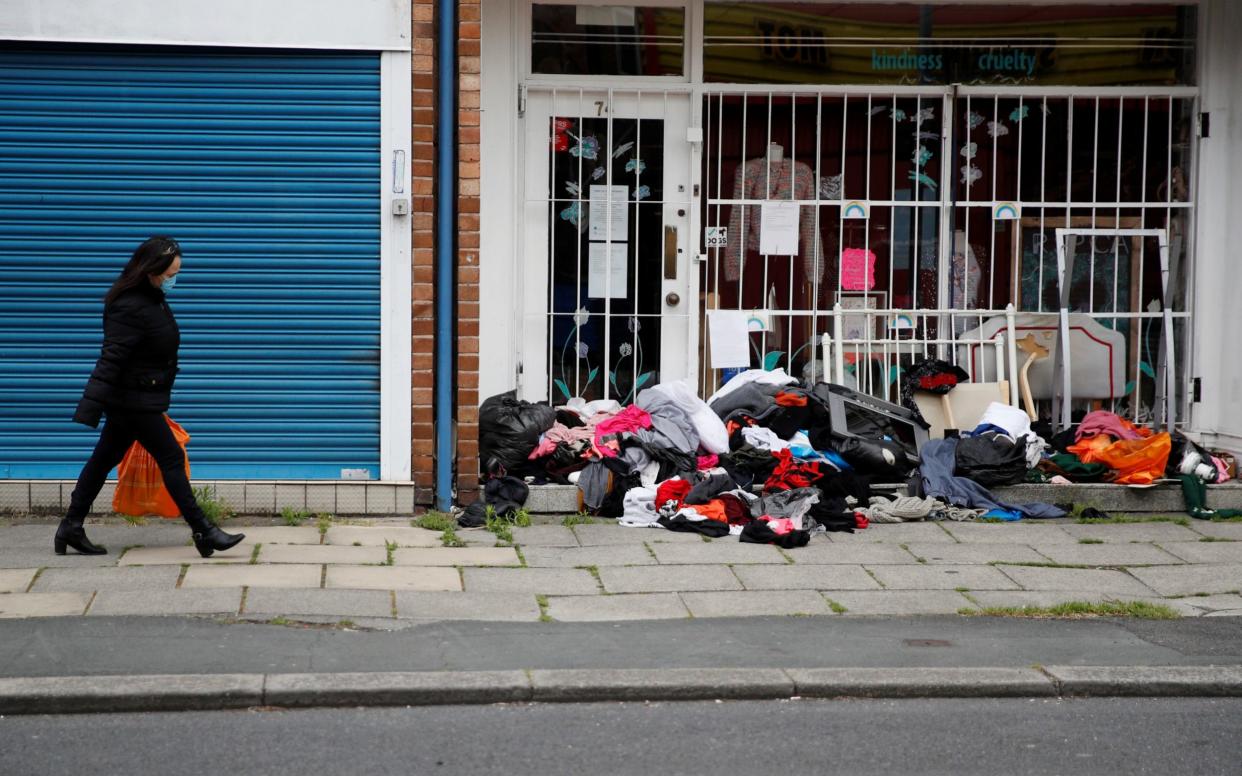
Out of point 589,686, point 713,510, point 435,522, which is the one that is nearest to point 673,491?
point 713,510

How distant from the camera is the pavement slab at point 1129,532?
9141 millimetres

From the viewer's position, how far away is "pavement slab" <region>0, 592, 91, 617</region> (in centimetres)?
679

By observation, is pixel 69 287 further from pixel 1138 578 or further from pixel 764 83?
pixel 1138 578

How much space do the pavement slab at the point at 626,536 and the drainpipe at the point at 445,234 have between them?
3.24 feet

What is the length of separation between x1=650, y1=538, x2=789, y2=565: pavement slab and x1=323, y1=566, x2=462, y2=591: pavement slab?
127 cm

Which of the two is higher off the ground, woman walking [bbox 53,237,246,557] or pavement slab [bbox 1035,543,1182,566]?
woman walking [bbox 53,237,246,557]

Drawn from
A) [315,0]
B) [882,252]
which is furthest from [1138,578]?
[315,0]

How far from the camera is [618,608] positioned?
23.9 feet

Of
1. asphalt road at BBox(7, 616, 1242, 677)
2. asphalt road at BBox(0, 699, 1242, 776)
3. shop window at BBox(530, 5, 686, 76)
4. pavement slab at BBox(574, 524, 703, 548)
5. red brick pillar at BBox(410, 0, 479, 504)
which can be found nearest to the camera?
asphalt road at BBox(0, 699, 1242, 776)

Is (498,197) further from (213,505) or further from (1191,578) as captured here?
(1191,578)

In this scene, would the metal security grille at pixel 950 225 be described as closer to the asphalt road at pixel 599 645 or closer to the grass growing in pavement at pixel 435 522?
the grass growing in pavement at pixel 435 522

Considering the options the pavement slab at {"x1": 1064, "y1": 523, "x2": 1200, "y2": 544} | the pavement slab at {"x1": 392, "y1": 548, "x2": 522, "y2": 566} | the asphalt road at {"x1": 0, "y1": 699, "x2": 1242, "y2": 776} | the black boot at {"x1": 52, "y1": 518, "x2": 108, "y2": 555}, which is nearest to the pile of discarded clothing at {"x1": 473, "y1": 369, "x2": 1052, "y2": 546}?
the pavement slab at {"x1": 1064, "y1": 523, "x2": 1200, "y2": 544}

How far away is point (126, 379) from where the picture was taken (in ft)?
24.9

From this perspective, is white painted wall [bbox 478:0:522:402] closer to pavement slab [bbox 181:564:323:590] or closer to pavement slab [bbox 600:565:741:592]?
pavement slab [bbox 600:565:741:592]
